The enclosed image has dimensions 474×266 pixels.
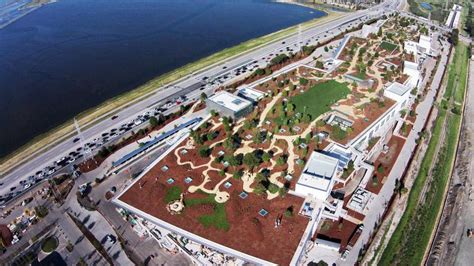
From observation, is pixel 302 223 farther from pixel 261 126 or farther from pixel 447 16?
pixel 447 16

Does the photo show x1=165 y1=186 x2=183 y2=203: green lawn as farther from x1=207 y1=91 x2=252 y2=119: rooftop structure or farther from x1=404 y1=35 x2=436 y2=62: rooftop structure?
x1=404 y1=35 x2=436 y2=62: rooftop structure

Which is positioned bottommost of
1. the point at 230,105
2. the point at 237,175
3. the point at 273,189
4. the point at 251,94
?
the point at 273,189

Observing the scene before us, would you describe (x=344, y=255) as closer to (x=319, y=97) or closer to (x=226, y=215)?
(x=226, y=215)

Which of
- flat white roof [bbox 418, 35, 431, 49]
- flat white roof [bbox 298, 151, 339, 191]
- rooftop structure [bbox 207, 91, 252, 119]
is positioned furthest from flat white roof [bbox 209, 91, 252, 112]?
flat white roof [bbox 418, 35, 431, 49]

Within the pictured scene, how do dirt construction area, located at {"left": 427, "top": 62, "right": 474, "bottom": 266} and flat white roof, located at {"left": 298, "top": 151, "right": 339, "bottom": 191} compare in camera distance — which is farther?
flat white roof, located at {"left": 298, "top": 151, "right": 339, "bottom": 191}

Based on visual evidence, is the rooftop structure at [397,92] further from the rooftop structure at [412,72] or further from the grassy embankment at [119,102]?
the grassy embankment at [119,102]

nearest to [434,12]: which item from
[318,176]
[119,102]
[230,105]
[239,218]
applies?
[230,105]
